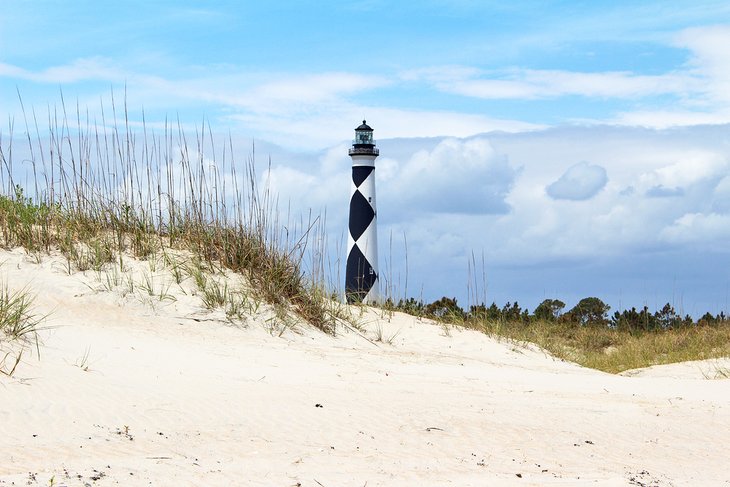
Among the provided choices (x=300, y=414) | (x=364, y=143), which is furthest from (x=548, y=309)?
(x=300, y=414)

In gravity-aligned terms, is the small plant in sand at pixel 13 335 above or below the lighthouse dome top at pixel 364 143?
below

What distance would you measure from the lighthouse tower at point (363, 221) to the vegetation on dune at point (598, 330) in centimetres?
240

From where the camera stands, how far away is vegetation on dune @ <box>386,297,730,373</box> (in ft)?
35.7

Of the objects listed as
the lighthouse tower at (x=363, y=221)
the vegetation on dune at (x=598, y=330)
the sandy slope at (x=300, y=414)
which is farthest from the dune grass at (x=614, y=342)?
the lighthouse tower at (x=363, y=221)

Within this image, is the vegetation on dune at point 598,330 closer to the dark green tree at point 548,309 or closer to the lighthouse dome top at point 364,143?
the dark green tree at point 548,309

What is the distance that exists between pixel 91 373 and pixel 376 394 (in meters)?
2.05

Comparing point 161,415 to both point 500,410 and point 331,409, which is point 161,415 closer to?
point 331,409

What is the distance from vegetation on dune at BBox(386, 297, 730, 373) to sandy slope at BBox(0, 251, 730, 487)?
122 inches

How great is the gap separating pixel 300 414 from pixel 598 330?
376 inches

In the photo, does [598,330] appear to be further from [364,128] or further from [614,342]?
[364,128]

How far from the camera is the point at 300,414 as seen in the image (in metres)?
5.01

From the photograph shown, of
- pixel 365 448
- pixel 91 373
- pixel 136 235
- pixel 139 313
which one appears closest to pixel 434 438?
pixel 365 448

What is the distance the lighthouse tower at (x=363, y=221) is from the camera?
15.5 meters

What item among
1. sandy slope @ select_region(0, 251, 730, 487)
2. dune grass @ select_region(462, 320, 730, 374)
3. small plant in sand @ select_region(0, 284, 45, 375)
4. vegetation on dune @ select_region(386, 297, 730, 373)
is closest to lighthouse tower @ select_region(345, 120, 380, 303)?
vegetation on dune @ select_region(386, 297, 730, 373)
